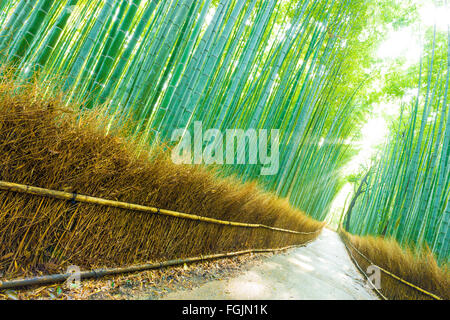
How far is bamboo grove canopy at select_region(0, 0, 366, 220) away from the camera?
1666 millimetres

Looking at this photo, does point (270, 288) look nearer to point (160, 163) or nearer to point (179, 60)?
point (160, 163)

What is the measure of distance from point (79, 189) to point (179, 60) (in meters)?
1.54

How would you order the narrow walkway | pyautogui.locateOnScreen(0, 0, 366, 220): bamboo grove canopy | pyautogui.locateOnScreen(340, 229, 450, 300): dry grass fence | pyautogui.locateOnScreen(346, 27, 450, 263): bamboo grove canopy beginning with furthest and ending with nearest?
pyautogui.locateOnScreen(346, 27, 450, 263): bamboo grove canopy
pyautogui.locateOnScreen(340, 229, 450, 300): dry grass fence
the narrow walkway
pyautogui.locateOnScreen(0, 0, 366, 220): bamboo grove canopy

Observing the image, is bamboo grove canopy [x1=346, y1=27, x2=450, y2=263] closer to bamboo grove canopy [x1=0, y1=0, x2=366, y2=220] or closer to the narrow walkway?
the narrow walkway

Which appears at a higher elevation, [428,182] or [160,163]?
[428,182]

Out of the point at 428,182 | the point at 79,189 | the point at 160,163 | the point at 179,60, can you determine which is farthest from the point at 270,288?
the point at 428,182

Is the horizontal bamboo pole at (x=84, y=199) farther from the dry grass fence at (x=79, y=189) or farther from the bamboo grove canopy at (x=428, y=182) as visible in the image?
the bamboo grove canopy at (x=428, y=182)

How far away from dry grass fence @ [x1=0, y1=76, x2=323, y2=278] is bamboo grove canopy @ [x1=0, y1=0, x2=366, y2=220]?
0.58 feet

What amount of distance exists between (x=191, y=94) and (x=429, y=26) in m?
4.86

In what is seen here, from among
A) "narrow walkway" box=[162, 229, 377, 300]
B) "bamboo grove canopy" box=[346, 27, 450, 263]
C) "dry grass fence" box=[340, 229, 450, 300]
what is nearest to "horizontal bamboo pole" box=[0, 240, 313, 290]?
"narrow walkway" box=[162, 229, 377, 300]

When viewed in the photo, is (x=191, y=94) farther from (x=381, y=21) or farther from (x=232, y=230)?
(x=381, y=21)

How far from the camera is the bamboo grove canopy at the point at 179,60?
167 cm

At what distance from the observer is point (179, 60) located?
2412mm
